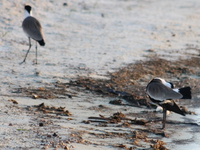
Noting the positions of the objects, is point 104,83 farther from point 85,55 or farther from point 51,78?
point 85,55

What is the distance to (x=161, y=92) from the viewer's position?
613 centimetres

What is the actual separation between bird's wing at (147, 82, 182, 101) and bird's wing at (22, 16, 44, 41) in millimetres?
3617

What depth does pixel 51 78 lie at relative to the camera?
7.78 metres

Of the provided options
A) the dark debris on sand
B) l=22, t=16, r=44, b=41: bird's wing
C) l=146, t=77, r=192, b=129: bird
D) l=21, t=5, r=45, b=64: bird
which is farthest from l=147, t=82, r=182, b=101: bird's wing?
l=22, t=16, r=44, b=41: bird's wing

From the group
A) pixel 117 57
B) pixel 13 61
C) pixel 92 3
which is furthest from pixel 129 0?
pixel 13 61

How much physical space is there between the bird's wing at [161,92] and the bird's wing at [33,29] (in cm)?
362

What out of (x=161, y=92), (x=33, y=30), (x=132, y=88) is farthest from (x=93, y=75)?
(x=161, y=92)

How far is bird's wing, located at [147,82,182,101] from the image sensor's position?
607 centimetres

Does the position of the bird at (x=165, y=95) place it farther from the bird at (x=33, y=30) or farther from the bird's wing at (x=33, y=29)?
the bird's wing at (x=33, y=29)

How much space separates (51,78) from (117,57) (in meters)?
2.29

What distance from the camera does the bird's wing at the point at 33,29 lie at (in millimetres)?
9109

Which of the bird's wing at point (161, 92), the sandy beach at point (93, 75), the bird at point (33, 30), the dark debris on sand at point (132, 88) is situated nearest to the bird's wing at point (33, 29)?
the bird at point (33, 30)

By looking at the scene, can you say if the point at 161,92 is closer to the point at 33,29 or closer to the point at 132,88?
the point at 132,88

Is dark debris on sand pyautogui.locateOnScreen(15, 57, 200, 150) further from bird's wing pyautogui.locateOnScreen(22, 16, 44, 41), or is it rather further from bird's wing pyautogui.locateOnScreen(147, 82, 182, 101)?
bird's wing pyautogui.locateOnScreen(22, 16, 44, 41)
